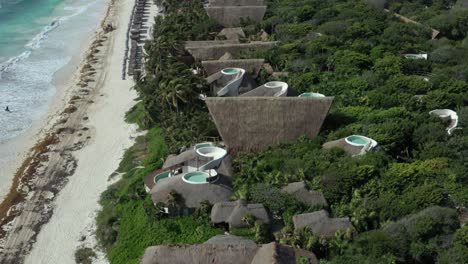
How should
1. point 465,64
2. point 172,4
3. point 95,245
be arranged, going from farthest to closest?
point 172,4 < point 465,64 < point 95,245

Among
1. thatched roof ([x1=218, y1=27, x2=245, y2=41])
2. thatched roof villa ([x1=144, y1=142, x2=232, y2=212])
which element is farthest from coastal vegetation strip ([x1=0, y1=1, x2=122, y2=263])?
thatched roof ([x1=218, y1=27, x2=245, y2=41])

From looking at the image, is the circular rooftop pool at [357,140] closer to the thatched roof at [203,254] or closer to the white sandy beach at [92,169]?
the thatched roof at [203,254]

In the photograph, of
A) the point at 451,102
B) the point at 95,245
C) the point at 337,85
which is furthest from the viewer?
the point at 337,85

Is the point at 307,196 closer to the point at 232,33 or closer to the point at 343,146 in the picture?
the point at 343,146

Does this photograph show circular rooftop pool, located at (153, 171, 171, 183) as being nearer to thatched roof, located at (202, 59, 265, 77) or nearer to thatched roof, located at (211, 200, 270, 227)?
thatched roof, located at (211, 200, 270, 227)

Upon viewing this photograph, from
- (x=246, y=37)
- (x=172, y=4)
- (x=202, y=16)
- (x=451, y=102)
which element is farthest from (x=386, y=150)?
(x=172, y=4)

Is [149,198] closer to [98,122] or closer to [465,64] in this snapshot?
[98,122]
